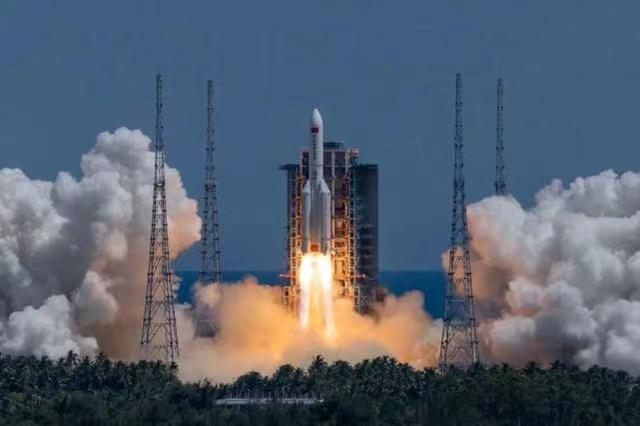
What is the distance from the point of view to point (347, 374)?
423 feet

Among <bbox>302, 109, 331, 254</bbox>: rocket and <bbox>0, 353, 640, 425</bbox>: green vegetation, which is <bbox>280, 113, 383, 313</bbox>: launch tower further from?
<bbox>0, 353, 640, 425</bbox>: green vegetation

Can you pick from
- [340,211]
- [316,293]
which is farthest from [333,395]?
[340,211]

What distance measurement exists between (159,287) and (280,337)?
735 cm

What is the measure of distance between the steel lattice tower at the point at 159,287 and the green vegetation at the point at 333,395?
306 cm

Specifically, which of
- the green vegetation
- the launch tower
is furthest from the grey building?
the green vegetation

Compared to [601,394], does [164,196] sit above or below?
above

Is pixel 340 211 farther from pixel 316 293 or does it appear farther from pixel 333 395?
pixel 333 395

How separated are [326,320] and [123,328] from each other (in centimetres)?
1226

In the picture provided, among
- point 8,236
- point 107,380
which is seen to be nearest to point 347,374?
point 107,380

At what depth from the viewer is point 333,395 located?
12094 centimetres

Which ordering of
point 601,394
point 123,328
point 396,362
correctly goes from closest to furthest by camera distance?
point 601,394
point 396,362
point 123,328

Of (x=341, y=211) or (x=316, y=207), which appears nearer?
(x=316, y=207)

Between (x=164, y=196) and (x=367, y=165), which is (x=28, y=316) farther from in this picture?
(x=367, y=165)

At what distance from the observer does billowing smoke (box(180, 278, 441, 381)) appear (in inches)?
5344
